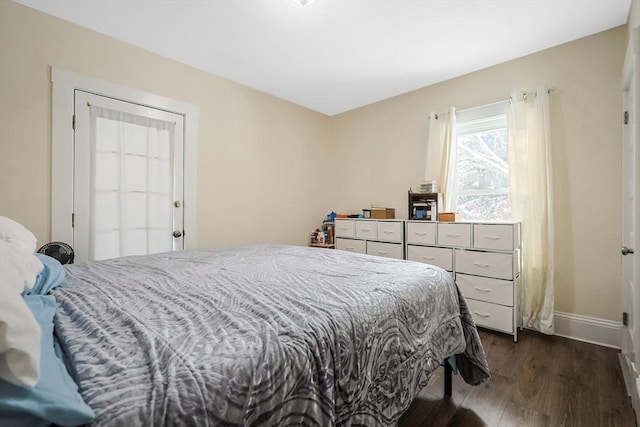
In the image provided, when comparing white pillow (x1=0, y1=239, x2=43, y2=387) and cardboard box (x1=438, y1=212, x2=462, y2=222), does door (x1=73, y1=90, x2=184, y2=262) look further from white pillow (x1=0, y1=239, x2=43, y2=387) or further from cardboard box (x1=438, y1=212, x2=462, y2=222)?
cardboard box (x1=438, y1=212, x2=462, y2=222)

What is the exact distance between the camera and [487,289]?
257cm

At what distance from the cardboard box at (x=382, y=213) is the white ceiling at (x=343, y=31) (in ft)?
4.91

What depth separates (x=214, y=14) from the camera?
2.17m

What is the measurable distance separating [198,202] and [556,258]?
3.44 meters

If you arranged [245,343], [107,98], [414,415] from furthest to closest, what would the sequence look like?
[107,98] → [414,415] → [245,343]

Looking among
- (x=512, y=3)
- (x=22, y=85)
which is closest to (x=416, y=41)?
(x=512, y=3)

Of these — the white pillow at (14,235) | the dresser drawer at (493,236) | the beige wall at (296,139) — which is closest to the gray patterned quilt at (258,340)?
the white pillow at (14,235)

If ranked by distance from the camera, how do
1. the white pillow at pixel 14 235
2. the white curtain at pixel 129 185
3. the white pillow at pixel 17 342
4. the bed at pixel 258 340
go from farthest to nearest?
the white curtain at pixel 129 185 < the white pillow at pixel 14 235 < the bed at pixel 258 340 < the white pillow at pixel 17 342

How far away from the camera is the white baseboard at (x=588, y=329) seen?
90.4 inches

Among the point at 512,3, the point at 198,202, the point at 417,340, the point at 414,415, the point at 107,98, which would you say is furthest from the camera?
the point at 198,202

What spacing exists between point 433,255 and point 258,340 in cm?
251

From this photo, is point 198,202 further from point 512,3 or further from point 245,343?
point 512,3

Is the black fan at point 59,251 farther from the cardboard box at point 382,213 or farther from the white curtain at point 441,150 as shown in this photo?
the white curtain at point 441,150

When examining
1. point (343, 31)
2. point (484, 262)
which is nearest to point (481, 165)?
point (484, 262)
